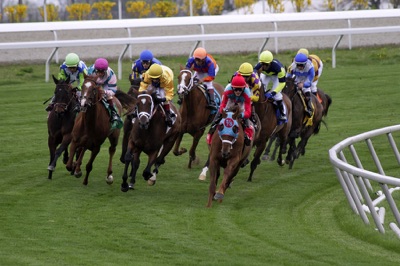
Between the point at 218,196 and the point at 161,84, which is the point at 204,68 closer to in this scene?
the point at 161,84

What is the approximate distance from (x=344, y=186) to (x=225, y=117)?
88.8 inches

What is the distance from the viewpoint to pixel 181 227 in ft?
33.9

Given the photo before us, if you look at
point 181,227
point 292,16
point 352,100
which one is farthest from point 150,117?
point 292,16

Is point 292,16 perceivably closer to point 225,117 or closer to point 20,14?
point 20,14

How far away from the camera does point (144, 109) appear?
12.2 metres

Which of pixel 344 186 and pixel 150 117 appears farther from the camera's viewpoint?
pixel 150 117

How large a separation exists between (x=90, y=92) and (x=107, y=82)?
1206mm

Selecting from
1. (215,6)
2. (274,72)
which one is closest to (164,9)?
(215,6)

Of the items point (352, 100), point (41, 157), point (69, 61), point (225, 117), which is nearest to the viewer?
point (225, 117)

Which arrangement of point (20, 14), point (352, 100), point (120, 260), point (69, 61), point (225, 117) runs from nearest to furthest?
1. point (120, 260)
2. point (225, 117)
3. point (69, 61)
4. point (352, 100)
5. point (20, 14)

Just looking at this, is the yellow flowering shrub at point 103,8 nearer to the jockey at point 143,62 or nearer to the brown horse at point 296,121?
the brown horse at point 296,121

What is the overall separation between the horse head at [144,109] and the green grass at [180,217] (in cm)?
92

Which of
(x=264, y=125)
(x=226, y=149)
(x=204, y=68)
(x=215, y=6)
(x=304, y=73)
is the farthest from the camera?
(x=215, y=6)

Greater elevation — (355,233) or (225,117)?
(225,117)
